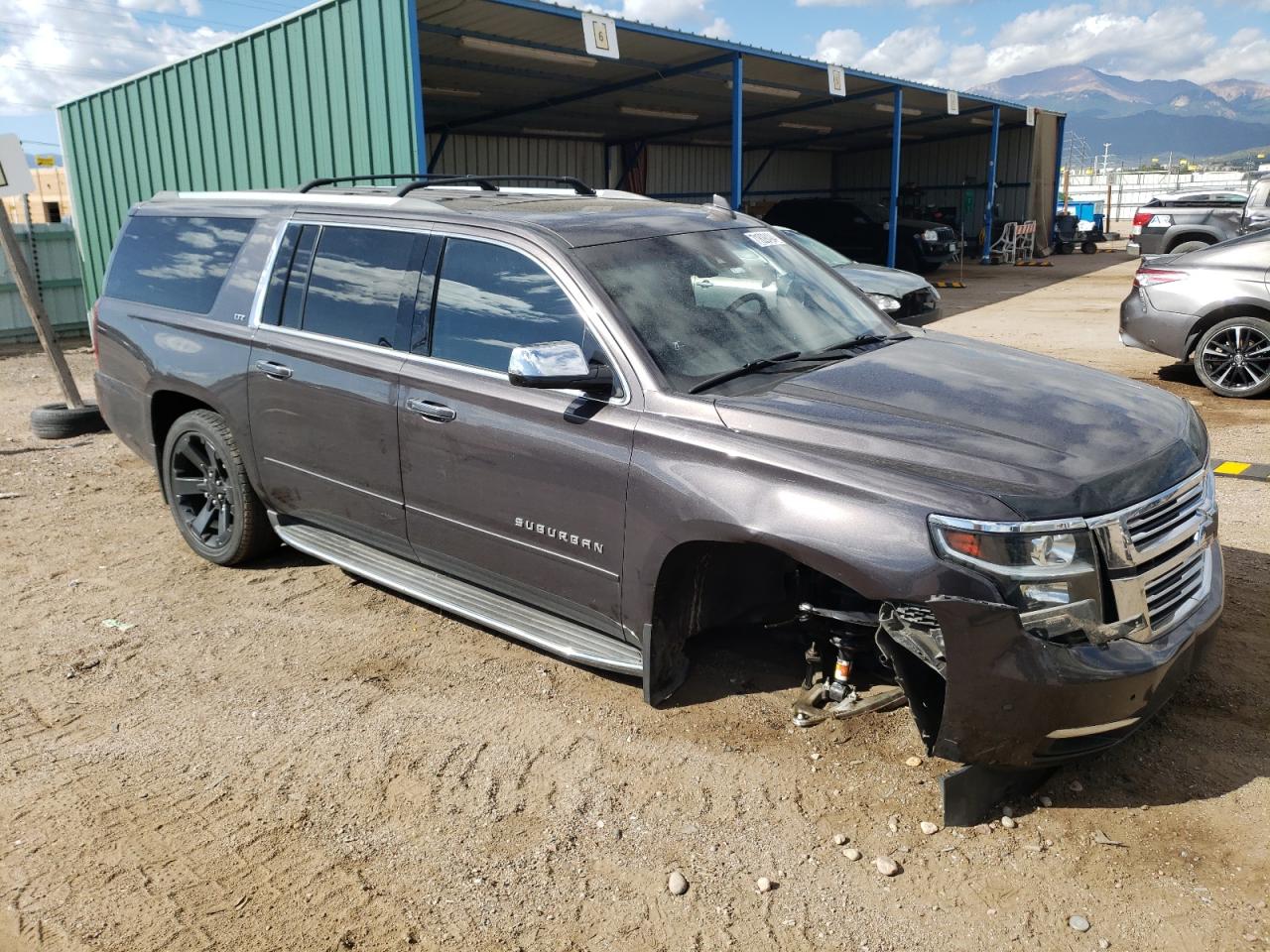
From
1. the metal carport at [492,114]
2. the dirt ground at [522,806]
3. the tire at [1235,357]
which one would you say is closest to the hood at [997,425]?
the dirt ground at [522,806]

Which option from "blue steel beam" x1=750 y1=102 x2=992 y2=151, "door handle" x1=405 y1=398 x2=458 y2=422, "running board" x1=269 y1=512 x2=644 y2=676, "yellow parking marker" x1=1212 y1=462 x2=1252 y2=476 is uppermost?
"blue steel beam" x1=750 y1=102 x2=992 y2=151

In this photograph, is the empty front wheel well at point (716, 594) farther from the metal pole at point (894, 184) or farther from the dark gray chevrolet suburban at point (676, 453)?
the metal pole at point (894, 184)

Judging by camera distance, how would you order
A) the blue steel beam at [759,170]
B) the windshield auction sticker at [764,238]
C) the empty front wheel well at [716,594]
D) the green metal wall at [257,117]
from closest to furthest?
the empty front wheel well at [716,594] < the windshield auction sticker at [764,238] < the green metal wall at [257,117] < the blue steel beam at [759,170]

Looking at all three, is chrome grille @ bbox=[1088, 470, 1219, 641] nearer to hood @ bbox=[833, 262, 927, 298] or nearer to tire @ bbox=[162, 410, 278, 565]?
tire @ bbox=[162, 410, 278, 565]

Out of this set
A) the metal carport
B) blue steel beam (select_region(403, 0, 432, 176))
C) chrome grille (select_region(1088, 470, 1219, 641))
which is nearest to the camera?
chrome grille (select_region(1088, 470, 1219, 641))

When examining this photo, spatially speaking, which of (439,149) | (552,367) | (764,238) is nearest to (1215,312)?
(764,238)

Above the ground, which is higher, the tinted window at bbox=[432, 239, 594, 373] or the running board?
the tinted window at bbox=[432, 239, 594, 373]

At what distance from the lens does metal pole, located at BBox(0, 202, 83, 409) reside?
8.67 meters

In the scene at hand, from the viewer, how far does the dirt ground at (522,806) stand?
9.02ft

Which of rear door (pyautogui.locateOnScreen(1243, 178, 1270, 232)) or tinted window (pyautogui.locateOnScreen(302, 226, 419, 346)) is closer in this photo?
tinted window (pyautogui.locateOnScreen(302, 226, 419, 346))

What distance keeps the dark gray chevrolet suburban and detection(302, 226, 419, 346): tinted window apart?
0.6 inches

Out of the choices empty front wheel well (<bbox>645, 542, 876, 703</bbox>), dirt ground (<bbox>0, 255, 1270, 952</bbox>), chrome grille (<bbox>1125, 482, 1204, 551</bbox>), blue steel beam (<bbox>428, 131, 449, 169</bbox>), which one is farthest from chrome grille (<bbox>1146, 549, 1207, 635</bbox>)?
blue steel beam (<bbox>428, 131, 449, 169</bbox>)

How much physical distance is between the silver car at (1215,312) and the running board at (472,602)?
7.63 meters

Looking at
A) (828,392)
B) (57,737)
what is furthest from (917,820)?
(57,737)
